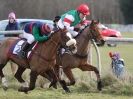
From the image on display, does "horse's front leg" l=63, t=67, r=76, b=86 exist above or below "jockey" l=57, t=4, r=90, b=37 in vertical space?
below

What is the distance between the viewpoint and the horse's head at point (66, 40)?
10.9 m

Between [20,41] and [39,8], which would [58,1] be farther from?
[20,41]

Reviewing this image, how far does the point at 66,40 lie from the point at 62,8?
61698 millimetres

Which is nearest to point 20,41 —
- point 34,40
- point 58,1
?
point 34,40

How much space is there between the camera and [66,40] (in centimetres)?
1097

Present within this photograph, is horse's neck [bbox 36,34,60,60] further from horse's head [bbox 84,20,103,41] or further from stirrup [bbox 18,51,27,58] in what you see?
horse's head [bbox 84,20,103,41]

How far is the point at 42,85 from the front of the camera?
13648mm

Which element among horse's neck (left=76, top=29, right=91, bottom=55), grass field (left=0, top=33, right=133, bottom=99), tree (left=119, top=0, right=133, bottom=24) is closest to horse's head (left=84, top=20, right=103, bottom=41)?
horse's neck (left=76, top=29, right=91, bottom=55)

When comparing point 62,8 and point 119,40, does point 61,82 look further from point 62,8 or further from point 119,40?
point 62,8

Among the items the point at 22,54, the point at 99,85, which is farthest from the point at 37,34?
the point at 99,85

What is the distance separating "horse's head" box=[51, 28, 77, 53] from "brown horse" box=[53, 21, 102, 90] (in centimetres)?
155

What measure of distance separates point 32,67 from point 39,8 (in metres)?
59.4

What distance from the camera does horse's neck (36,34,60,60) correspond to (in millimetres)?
11328

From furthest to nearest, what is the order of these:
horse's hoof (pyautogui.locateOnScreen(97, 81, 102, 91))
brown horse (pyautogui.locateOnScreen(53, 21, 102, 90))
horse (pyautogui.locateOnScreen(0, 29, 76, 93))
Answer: horse's hoof (pyautogui.locateOnScreen(97, 81, 102, 91))
brown horse (pyautogui.locateOnScreen(53, 21, 102, 90))
horse (pyautogui.locateOnScreen(0, 29, 76, 93))
